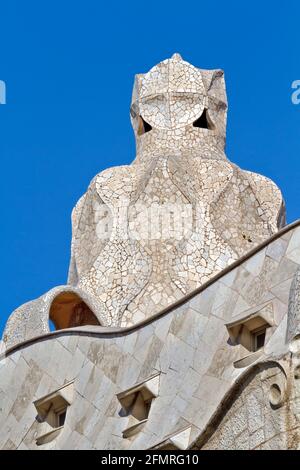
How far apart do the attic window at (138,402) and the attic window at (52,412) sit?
2.61 feet

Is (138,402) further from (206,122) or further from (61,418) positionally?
(206,122)

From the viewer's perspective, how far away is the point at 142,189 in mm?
17000

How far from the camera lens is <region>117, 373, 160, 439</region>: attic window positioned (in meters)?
12.4

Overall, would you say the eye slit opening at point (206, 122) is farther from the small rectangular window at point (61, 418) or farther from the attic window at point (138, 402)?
the attic window at point (138, 402)

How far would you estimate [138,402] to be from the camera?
12.6 m

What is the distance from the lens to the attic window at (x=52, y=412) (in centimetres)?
1337

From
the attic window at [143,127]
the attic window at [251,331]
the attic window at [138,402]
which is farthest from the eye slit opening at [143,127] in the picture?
the attic window at [251,331]

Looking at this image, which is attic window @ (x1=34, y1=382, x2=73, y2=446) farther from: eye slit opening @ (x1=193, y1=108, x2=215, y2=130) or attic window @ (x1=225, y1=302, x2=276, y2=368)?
eye slit opening @ (x1=193, y1=108, x2=215, y2=130)

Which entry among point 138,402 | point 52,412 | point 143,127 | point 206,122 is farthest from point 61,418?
→ point 206,122

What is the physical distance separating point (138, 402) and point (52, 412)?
1239 millimetres

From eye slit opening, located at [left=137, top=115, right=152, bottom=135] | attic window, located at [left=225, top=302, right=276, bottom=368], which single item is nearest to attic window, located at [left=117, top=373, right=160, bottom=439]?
attic window, located at [left=225, top=302, right=276, bottom=368]

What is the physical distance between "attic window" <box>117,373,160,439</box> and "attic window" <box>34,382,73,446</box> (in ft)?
2.61
